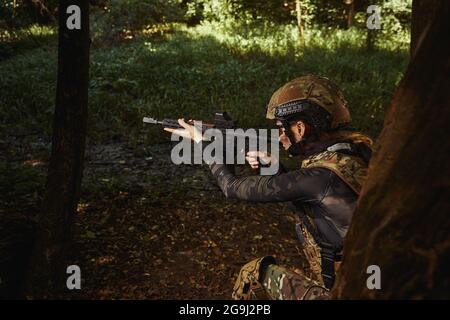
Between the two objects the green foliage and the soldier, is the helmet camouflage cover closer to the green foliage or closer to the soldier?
the soldier

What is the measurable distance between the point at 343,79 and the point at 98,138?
25.0 ft

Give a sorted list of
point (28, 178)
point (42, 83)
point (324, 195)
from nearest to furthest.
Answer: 1. point (324, 195)
2. point (28, 178)
3. point (42, 83)

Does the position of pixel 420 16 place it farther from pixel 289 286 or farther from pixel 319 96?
pixel 289 286

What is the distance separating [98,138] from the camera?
9.23m

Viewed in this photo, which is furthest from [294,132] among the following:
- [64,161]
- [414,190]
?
[64,161]

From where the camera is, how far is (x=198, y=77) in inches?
520

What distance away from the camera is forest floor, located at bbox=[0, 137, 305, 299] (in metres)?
4.88

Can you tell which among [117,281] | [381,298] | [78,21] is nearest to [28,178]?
[117,281]

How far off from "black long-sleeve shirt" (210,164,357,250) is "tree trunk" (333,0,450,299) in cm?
70

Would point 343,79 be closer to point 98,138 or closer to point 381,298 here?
point 98,138

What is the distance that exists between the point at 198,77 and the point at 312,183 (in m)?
10.9

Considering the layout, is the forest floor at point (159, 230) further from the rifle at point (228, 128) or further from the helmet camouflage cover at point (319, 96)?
the helmet camouflage cover at point (319, 96)

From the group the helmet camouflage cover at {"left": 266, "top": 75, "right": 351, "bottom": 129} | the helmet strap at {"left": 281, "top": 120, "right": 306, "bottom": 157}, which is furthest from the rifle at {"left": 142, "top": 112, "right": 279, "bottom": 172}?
the helmet camouflage cover at {"left": 266, "top": 75, "right": 351, "bottom": 129}

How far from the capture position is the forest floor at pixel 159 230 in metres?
4.88
